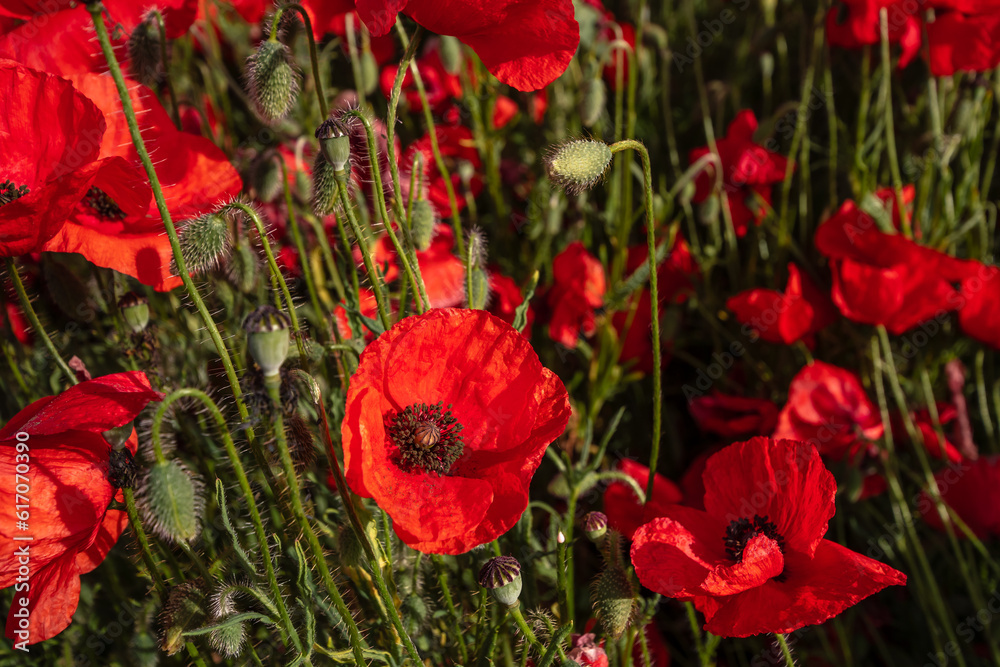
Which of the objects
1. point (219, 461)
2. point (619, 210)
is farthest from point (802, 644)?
point (219, 461)

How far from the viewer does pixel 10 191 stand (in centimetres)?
105

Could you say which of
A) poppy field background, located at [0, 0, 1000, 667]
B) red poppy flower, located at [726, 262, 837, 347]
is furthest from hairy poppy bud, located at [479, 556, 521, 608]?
red poppy flower, located at [726, 262, 837, 347]

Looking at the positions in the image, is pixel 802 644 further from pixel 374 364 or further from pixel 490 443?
pixel 374 364

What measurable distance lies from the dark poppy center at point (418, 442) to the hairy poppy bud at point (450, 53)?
1.05 m

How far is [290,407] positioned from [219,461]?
16.0 inches

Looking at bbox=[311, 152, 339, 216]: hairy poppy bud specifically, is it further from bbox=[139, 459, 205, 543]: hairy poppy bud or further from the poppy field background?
bbox=[139, 459, 205, 543]: hairy poppy bud

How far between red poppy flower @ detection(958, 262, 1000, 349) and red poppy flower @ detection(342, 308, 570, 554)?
1.10m

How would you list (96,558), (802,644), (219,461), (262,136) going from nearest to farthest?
1. (96,558)
2. (219,461)
3. (802,644)
4. (262,136)

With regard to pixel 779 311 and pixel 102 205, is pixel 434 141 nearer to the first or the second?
pixel 102 205

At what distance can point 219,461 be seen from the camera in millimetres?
1168

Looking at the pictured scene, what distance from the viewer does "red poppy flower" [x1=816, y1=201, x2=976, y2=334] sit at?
4.76 ft

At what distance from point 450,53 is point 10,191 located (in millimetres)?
998

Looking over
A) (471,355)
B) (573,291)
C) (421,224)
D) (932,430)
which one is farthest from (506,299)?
(932,430)

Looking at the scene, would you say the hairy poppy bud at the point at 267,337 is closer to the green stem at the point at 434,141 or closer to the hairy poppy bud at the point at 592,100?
the green stem at the point at 434,141
